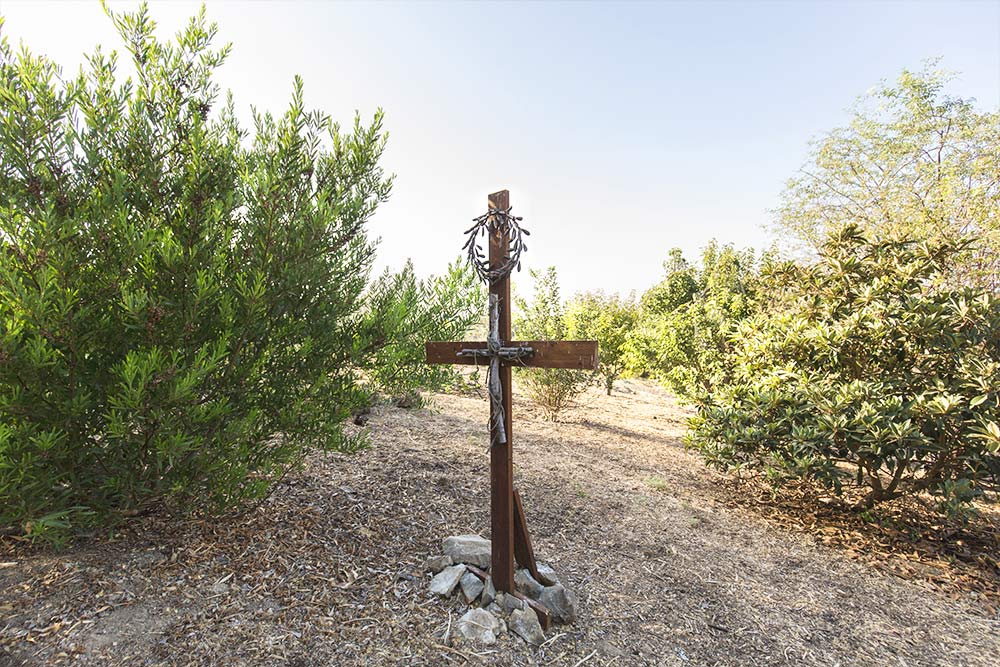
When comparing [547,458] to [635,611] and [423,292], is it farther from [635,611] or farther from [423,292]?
[423,292]

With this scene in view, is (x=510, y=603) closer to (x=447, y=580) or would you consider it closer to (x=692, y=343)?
(x=447, y=580)

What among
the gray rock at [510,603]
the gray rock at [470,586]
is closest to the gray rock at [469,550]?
the gray rock at [470,586]

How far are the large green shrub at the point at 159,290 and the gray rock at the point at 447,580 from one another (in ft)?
2.96

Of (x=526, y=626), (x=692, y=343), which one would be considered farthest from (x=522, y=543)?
(x=692, y=343)

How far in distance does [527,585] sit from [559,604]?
199 millimetres

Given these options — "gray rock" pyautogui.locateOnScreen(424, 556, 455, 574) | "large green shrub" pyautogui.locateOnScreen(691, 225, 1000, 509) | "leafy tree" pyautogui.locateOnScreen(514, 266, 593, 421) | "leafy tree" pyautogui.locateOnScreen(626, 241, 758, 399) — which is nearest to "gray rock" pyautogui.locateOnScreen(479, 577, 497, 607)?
"gray rock" pyautogui.locateOnScreen(424, 556, 455, 574)

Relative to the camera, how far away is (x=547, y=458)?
5375mm

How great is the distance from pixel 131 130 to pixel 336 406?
1616 millimetres

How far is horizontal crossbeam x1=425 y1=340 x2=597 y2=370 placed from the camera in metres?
2.42

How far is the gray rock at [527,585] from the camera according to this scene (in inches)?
108

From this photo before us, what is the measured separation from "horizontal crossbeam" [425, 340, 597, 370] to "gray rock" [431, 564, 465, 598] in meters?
1.15

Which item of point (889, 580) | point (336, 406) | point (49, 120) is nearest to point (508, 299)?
point (336, 406)

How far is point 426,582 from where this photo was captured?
2672 mm

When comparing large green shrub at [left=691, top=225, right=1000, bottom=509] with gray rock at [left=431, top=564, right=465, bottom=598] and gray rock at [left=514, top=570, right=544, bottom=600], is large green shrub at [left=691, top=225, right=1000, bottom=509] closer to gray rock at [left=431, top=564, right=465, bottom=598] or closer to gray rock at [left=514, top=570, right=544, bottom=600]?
gray rock at [left=514, top=570, right=544, bottom=600]
